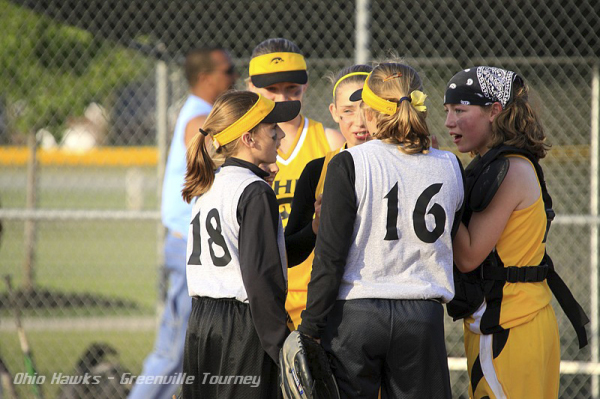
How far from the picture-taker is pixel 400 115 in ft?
7.73

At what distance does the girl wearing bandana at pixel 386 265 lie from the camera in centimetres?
229

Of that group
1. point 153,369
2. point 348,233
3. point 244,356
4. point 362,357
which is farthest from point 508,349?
point 153,369

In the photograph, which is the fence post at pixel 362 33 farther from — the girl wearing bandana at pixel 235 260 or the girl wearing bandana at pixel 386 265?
the girl wearing bandana at pixel 386 265

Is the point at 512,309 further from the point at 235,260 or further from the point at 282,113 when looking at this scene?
the point at 282,113

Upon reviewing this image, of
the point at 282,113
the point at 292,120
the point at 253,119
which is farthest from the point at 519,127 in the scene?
the point at 292,120

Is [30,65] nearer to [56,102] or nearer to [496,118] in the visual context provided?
[56,102]

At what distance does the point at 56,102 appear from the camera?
8.25 metres

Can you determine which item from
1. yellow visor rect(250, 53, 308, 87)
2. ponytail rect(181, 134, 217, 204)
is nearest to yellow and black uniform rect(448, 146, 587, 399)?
ponytail rect(181, 134, 217, 204)

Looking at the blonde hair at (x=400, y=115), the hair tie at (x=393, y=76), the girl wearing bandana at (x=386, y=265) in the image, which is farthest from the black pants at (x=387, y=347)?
the hair tie at (x=393, y=76)

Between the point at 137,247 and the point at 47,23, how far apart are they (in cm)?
777

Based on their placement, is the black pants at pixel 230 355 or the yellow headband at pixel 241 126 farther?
the yellow headband at pixel 241 126

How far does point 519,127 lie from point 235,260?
123cm

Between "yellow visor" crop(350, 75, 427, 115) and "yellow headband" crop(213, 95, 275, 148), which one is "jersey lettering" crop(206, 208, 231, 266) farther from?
"yellow visor" crop(350, 75, 427, 115)

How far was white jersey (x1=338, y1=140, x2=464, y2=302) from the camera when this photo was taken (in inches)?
90.7
